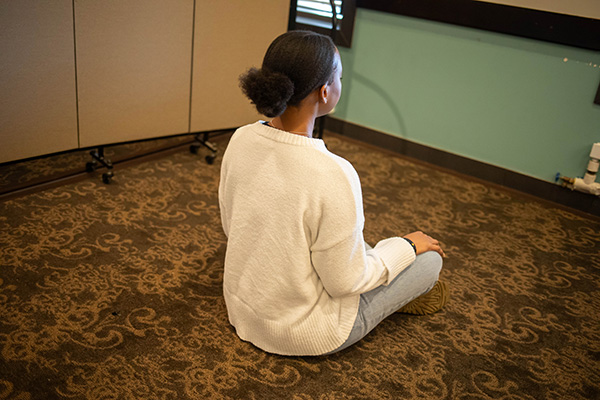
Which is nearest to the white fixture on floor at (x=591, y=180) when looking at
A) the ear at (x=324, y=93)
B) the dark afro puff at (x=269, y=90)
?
the ear at (x=324, y=93)

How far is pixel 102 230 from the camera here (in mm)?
2299

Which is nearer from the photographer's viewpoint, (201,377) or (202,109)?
(201,377)

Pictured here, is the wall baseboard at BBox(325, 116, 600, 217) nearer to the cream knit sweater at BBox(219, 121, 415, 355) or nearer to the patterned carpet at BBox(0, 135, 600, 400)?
the patterned carpet at BBox(0, 135, 600, 400)

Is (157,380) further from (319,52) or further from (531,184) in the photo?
(531,184)

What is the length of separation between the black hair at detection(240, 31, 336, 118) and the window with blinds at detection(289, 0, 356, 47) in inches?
83.3

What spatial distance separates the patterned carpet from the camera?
1.60m

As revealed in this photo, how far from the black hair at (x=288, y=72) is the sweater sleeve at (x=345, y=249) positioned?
231 mm

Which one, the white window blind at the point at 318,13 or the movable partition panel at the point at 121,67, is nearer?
the movable partition panel at the point at 121,67

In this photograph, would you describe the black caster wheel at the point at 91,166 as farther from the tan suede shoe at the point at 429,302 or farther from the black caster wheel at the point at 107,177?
the tan suede shoe at the point at 429,302

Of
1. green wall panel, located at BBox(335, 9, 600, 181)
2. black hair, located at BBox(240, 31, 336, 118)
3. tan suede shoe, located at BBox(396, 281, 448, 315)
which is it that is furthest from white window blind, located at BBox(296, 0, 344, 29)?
black hair, located at BBox(240, 31, 336, 118)

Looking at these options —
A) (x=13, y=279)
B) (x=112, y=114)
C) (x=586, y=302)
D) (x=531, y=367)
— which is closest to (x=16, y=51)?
(x=112, y=114)

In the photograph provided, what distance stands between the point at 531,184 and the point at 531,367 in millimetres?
1617

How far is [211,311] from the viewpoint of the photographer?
188 centimetres

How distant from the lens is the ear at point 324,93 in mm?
1403
